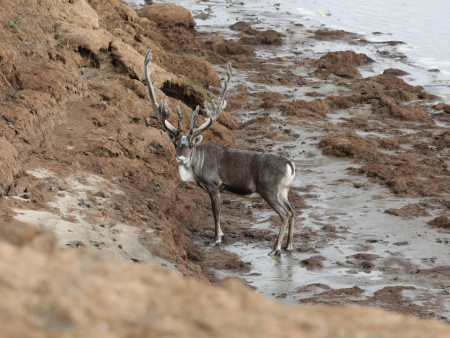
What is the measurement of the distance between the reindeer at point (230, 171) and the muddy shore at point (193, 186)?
1.78 ft

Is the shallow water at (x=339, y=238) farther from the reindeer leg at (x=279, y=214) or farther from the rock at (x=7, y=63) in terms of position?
the rock at (x=7, y=63)

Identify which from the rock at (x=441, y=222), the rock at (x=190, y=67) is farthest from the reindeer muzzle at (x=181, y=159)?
the rock at (x=190, y=67)

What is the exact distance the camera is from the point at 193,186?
1327cm

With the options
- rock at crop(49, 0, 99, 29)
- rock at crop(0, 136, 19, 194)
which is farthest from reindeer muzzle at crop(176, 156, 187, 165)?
rock at crop(49, 0, 99, 29)

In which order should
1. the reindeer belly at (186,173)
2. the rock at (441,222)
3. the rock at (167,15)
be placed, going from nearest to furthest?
Result: the reindeer belly at (186,173) < the rock at (441,222) < the rock at (167,15)

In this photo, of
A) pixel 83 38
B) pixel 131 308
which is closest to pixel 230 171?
pixel 83 38

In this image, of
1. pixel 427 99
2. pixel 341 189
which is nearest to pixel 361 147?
pixel 341 189

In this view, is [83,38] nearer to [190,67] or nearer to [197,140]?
[197,140]

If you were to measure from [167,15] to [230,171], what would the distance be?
1623 cm

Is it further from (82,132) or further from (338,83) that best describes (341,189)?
(338,83)

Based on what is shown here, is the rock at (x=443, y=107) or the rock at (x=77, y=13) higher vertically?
the rock at (x=77, y=13)

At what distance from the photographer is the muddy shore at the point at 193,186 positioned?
30.3ft

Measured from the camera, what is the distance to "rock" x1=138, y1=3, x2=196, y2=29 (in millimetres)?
26250

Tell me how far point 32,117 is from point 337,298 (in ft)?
16.5
